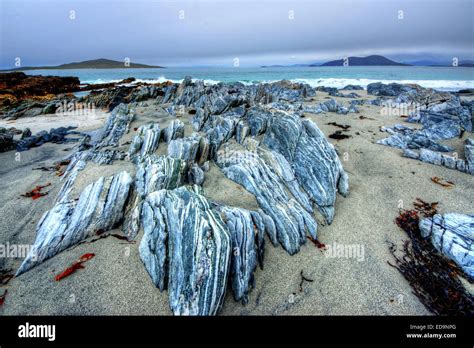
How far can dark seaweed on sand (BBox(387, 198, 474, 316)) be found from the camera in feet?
12.4

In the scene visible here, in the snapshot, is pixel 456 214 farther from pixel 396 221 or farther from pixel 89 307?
pixel 89 307

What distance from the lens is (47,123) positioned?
17.1 metres

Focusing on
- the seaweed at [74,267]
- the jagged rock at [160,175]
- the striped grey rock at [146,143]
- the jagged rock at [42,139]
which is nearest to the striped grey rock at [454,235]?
the jagged rock at [160,175]

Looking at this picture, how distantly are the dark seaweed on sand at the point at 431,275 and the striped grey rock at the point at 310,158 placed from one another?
163cm

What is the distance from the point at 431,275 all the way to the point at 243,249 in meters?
3.58

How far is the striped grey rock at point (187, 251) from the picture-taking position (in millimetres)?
3533

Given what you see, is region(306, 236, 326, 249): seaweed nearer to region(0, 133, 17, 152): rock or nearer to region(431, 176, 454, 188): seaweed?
region(431, 176, 454, 188): seaweed

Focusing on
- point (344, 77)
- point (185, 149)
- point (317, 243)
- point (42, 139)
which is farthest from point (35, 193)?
point (344, 77)

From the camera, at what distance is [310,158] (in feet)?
21.4

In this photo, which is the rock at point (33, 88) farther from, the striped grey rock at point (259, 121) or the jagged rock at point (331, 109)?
the jagged rock at point (331, 109)

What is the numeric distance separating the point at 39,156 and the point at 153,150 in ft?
22.5

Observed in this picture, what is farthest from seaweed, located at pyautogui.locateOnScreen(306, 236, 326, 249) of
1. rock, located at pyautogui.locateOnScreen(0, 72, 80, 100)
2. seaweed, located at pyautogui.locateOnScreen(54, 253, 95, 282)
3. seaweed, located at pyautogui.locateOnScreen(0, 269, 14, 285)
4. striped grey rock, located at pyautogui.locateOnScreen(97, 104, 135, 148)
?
rock, located at pyautogui.locateOnScreen(0, 72, 80, 100)

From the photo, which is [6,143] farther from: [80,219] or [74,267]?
[74,267]
